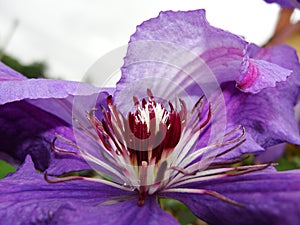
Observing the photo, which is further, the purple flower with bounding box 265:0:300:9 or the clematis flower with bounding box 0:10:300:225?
the purple flower with bounding box 265:0:300:9

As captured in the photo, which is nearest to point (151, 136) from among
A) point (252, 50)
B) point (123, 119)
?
point (123, 119)

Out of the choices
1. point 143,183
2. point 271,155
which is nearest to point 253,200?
point 143,183

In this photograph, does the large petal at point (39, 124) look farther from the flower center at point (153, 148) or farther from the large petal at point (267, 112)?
the large petal at point (267, 112)

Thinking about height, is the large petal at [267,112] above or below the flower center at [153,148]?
above

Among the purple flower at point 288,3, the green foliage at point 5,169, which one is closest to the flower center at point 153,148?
the green foliage at point 5,169

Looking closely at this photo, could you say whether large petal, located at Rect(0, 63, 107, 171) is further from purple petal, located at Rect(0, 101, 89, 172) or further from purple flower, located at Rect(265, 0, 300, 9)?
purple flower, located at Rect(265, 0, 300, 9)

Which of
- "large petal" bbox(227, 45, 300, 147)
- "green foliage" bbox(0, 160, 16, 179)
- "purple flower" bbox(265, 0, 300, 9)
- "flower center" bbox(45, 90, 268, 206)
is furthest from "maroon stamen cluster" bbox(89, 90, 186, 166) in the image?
"purple flower" bbox(265, 0, 300, 9)

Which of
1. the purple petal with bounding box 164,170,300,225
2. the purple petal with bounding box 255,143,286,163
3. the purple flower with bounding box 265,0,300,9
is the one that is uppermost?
the purple flower with bounding box 265,0,300,9
